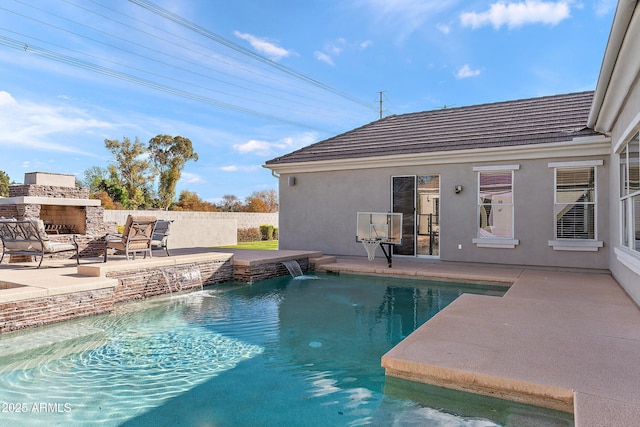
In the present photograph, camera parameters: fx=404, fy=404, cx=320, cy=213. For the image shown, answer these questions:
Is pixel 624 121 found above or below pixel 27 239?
above

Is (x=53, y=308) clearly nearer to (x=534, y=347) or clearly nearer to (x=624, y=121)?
(x=534, y=347)

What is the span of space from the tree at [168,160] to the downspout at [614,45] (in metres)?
33.2

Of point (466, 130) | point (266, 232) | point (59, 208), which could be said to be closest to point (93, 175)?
point (266, 232)

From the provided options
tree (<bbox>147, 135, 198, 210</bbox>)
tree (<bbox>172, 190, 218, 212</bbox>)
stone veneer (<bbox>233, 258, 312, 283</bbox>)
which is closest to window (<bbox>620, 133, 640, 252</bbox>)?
stone veneer (<bbox>233, 258, 312, 283</bbox>)

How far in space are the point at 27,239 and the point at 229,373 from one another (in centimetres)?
686

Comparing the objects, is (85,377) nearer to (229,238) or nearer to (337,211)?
(337,211)

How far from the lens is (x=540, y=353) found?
3.94m

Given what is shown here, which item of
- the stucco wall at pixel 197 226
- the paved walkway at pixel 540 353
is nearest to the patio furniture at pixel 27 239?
the paved walkway at pixel 540 353

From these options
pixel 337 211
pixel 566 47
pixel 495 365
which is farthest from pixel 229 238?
pixel 495 365

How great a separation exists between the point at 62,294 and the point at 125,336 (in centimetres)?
143

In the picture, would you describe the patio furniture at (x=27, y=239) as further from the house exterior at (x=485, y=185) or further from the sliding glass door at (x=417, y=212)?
the sliding glass door at (x=417, y=212)

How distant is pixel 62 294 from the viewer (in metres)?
6.01

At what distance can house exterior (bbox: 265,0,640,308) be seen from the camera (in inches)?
369

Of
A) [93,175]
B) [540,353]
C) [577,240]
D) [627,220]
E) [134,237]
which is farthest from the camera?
[93,175]
